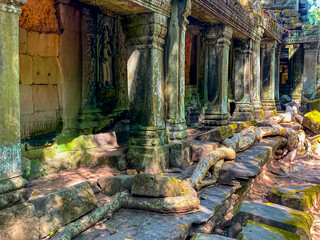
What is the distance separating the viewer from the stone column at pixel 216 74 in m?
7.52

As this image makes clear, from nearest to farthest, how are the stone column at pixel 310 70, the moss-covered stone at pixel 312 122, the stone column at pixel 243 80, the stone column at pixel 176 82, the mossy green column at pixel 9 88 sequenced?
the mossy green column at pixel 9 88, the stone column at pixel 176 82, the stone column at pixel 243 80, the moss-covered stone at pixel 312 122, the stone column at pixel 310 70

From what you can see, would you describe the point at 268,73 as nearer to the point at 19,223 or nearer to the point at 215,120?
the point at 215,120

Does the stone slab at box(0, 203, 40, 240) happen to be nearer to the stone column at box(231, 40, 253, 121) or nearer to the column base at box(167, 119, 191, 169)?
the column base at box(167, 119, 191, 169)

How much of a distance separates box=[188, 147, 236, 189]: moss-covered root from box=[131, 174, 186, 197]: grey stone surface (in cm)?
71

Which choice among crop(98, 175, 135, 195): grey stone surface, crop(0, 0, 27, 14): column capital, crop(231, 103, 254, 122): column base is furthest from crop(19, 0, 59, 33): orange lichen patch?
crop(231, 103, 254, 122): column base

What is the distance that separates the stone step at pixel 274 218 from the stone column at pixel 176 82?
1.78 meters

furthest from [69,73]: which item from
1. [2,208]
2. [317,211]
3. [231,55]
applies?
[231,55]

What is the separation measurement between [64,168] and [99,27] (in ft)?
9.19

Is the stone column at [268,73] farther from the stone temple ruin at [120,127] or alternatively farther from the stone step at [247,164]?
the stone step at [247,164]

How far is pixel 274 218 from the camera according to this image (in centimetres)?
335

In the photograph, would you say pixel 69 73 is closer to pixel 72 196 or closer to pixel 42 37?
pixel 42 37

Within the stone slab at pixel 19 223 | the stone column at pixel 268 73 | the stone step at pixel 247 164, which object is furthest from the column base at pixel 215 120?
the stone slab at pixel 19 223

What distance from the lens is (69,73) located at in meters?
5.56

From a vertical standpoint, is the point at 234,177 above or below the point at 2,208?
below
